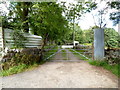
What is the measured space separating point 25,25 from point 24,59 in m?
2.32

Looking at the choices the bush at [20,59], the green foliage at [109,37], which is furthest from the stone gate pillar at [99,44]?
the bush at [20,59]

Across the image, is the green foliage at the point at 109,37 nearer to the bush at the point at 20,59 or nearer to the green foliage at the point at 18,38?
the bush at the point at 20,59

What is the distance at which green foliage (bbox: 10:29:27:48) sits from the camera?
443 cm

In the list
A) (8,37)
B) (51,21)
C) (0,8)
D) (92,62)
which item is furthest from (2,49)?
(92,62)

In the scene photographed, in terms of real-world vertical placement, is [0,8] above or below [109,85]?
above

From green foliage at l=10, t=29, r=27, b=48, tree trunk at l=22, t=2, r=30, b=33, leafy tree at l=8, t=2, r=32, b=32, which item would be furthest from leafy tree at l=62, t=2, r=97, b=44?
green foliage at l=10, t=29, r=27, b=48

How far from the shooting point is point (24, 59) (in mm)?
4016

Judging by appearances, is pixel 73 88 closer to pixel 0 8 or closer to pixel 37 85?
pixel 37 85

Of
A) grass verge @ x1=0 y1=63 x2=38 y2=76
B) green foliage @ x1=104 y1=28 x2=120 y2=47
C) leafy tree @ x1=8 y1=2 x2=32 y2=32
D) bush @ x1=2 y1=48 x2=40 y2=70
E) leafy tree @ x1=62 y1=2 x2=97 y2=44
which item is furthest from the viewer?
green foliage @ x1=104 y1=28 x2=120 y2=47

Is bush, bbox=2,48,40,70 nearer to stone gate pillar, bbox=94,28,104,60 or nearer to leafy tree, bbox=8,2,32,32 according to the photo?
leafy tree, bbox=8,2,32,32

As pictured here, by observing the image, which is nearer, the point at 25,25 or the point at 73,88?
the point at 73,88

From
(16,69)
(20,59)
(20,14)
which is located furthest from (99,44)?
(20,14)

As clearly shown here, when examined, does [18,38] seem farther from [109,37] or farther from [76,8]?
[109,37]

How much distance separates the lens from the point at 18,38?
459 cm
